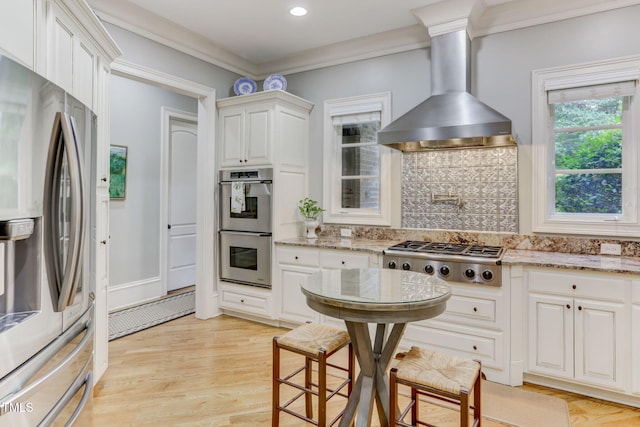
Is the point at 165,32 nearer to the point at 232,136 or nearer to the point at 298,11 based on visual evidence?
the point at 232,136

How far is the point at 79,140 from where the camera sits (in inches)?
53.6

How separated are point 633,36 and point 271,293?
360 centimetres

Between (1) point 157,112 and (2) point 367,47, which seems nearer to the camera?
(2) point 367,47

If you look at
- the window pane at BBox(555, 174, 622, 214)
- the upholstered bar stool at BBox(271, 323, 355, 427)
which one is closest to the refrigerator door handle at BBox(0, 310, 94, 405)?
the upholstered bar stool at BBox(271, 323, 355, 427)

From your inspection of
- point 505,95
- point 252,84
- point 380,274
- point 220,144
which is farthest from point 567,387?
point 252,84

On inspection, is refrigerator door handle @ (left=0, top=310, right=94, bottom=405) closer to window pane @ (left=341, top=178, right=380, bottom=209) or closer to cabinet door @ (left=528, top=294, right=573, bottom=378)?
cabinet door @ (left=528, top=294, right=573, bottom=378)

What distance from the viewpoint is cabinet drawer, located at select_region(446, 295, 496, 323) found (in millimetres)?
2607

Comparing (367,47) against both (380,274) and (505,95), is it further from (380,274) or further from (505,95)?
(380,274)

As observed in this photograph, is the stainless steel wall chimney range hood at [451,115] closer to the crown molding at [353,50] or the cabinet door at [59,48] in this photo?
the crown molding at [353,50]

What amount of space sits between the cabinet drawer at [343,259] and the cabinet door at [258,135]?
43.9 inches

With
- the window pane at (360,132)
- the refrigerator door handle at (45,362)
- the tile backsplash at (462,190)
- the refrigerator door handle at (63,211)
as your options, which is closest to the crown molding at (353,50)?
the window pane at (360,132)

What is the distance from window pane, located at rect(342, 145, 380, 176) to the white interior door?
242 cm

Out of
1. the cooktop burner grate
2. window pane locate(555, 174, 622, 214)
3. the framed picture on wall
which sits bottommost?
the cooktop burner grate

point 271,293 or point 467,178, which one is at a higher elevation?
point 467,178
